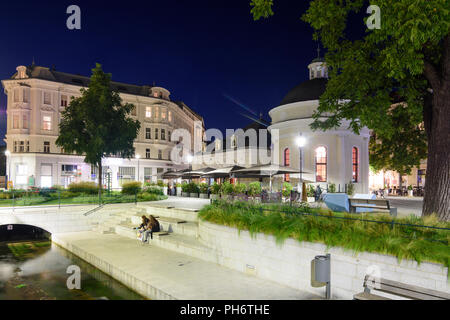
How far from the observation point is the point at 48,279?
1091cm

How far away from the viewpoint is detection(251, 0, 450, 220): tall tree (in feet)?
26.7

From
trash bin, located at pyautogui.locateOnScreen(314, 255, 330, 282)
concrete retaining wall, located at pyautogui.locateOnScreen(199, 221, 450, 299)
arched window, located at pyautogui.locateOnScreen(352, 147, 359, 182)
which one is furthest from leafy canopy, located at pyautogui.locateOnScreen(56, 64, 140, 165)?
arched window, located at pyautogui.locateOnScreen(352, 147, 359, 182)

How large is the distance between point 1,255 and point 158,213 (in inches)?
301

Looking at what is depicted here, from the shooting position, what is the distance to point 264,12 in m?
9.84

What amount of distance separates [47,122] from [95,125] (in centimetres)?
2895

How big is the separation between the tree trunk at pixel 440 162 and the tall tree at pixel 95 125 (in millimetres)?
22162

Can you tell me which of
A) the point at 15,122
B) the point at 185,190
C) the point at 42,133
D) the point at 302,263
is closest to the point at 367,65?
the point at 302,263

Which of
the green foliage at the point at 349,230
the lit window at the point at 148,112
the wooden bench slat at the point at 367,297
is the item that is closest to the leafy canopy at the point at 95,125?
the green foliage at the point at 349,230

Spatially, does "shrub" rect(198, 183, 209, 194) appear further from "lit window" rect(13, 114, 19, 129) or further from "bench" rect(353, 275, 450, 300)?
"lit window" rect(13, 114, 19, 129)

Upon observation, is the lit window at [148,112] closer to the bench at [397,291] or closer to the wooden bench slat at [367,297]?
the bench at [397,291]

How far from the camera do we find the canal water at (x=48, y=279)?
9328 millimetres

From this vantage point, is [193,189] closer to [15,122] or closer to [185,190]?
[185,190]
